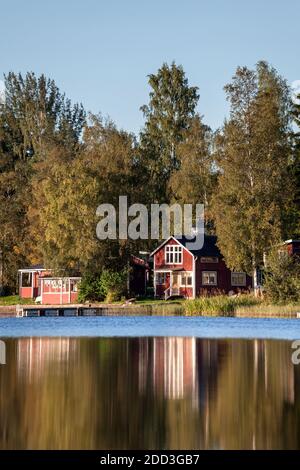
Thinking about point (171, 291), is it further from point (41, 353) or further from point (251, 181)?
point (41, 353)

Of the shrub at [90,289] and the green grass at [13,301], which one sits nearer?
the shrub at [90,289]

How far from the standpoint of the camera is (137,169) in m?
88.4

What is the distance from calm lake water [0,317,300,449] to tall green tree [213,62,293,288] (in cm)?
2522

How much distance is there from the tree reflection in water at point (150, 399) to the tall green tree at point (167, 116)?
6277cm

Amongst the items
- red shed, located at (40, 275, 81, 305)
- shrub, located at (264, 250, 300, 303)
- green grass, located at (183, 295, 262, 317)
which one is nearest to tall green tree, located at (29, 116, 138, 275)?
red shed, located at (40, 275, 81, 305)

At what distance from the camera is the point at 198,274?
86688 mm

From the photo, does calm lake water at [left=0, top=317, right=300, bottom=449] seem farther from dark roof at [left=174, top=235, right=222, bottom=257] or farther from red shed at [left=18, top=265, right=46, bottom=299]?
red shed at [left=18, top=265, right=46, bottom=299]

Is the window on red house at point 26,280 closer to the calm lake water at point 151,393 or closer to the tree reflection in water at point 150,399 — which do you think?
the calm lake water at point 151,393

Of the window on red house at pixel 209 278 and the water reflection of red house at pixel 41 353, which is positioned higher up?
the window on red house at pixel 209 278

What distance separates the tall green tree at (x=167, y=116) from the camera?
103812mm

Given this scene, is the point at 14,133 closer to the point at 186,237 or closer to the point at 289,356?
the point at 186,237

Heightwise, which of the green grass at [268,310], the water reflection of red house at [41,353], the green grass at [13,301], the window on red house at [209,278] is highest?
the window on red house at [209,278]

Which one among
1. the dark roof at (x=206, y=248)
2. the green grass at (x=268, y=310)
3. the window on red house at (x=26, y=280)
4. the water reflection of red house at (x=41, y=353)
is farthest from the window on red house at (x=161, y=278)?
the water reflection of red house at (x=41, y=353)
